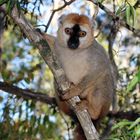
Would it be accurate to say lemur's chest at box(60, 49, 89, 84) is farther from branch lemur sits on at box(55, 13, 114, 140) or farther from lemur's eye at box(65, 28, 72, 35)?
lemur's eye at box(65, 28, 72, 35)

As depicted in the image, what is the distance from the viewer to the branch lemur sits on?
5391 mm

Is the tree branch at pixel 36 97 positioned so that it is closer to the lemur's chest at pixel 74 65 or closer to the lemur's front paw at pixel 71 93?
the lemur's chest at pixel 74 65

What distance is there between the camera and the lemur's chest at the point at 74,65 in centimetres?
544

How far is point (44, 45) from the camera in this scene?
14.0 ft

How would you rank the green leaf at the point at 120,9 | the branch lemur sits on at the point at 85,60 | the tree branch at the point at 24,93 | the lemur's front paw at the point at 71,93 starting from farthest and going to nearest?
the tree branch at the point at 24,93
the branch lemur sits on at the point at 85,60
the lemur's front paw at the point at 71,93
the green leaf at the point at 120,9

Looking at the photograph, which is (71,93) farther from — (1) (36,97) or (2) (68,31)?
(1) (36,97)

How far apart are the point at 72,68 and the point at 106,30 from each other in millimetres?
3515

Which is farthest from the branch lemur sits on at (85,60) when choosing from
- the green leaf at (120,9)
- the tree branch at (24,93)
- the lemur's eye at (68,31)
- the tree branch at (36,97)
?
the green leaf at (120,9)

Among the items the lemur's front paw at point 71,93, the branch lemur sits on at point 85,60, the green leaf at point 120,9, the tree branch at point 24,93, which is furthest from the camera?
the tree branch at point 24,93

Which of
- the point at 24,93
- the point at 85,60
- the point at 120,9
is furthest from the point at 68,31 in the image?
the point at 120,9

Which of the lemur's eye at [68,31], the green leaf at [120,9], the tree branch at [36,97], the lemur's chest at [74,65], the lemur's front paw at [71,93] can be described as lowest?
the tree branch at [36,97]

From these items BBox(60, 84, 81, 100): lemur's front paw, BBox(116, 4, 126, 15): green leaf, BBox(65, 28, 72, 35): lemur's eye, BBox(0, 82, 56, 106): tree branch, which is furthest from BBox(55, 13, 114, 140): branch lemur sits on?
BBox(116, 4, 126, 15): green leaf

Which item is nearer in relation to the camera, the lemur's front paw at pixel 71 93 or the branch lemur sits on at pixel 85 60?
the lemur's front paw at pixel 71 93

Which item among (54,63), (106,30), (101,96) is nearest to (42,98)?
(101,96)
